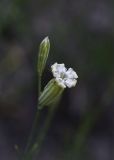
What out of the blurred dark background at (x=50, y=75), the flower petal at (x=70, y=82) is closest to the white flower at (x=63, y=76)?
the flower petal at (x=70, y=82)

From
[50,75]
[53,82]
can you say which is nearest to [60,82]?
[53,82]

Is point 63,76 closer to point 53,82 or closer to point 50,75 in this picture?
point 53,82

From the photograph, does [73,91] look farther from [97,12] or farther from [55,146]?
[97,12]

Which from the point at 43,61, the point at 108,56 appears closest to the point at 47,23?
the point at 108,56

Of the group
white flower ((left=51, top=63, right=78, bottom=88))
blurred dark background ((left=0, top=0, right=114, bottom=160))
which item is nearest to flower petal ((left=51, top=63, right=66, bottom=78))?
white flower ((left=51, top=63, right=78, bottom=88))

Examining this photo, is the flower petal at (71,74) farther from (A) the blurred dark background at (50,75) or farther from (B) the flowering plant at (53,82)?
(A) the blurred dark background at (50,75)

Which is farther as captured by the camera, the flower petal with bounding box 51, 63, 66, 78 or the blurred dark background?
the blurred dark background

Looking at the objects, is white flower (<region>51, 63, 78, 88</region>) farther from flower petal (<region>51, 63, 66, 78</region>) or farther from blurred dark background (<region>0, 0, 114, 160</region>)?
blurred dark background (<region>0, 0, 114, 160</region>)
